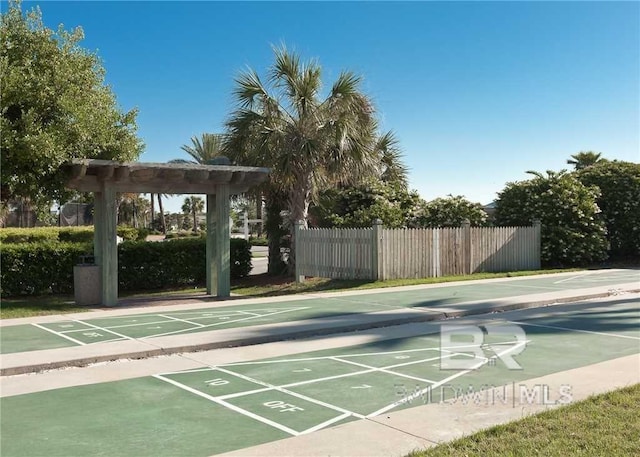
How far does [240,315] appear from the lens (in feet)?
40.6

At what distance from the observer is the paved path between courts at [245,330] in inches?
322

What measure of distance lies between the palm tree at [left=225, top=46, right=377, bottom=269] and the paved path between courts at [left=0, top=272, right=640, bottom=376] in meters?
5.47

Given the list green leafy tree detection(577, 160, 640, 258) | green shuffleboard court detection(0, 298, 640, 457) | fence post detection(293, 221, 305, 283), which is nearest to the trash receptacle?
fence post detection(293, 221, 305, 283)

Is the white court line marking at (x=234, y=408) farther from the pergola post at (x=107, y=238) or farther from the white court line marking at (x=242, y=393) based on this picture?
the pergola post at (x=107, y=238)

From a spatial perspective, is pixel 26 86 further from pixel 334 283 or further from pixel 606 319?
pixel 606 319

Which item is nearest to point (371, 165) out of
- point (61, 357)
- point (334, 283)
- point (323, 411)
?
point (334, 283)

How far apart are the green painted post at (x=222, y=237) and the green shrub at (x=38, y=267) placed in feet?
12.4

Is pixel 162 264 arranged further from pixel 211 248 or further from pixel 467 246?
pixel 467 246

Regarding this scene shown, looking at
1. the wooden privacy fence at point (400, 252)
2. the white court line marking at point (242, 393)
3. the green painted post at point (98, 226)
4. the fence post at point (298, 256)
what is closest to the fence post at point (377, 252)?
the wooden privacy fence at point (400, 252)

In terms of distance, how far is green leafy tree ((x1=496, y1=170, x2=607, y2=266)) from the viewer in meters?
23.9

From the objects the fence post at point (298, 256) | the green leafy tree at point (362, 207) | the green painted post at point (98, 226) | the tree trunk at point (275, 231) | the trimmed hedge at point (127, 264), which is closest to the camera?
the green painted post at point (98, 226)

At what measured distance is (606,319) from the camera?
11570 millimetres

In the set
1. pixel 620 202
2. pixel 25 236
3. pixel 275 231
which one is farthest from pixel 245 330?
pixel 25 236

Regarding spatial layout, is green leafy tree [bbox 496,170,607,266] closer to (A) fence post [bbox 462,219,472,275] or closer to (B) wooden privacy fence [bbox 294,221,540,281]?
(B) wooden privacy fence [bbox 294,221,540,281]
